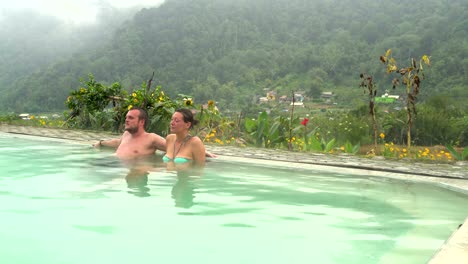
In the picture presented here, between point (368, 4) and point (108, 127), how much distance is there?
206 ft

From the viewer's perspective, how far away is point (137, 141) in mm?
Result: 6297

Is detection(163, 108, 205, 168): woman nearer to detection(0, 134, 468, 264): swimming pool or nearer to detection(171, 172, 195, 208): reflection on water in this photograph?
detection(0, 134, 468, 264): swimming pool

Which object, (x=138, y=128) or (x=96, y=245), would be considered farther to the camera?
(x=138, y=128)

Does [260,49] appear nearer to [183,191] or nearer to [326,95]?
[326,95]

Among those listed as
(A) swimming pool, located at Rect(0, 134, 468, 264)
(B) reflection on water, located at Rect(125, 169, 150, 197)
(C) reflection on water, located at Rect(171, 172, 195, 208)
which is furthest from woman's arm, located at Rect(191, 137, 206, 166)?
(B) reflection on water, located at Rect(125, 169, 150, 197)

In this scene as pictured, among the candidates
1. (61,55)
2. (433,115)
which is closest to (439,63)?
(433,115)

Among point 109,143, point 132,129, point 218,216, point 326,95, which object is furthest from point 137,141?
point 326,95

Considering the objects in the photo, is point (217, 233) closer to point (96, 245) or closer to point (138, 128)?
point (96, 245)

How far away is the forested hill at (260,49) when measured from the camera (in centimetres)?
5050

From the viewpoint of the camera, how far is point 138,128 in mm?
6203

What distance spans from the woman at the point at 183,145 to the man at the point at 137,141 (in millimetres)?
398

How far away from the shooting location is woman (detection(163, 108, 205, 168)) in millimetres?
5523

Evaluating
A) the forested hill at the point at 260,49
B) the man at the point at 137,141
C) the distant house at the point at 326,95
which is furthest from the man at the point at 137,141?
the distant house at the point at 326,95

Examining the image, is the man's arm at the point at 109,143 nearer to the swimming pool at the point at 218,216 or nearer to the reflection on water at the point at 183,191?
the swimming pool at the point at 218,216
